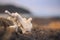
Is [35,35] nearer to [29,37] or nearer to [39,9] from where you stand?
[29,37]

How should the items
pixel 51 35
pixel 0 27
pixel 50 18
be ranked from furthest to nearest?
pixel 50 18 < pixel 51 35 < pixel 0 27

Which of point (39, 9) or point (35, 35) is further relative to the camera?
point (39, 9)

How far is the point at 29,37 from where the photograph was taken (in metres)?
0.42

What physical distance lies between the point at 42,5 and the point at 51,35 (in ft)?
1.23

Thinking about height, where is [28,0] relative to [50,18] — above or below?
above

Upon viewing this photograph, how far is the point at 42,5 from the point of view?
84 cm

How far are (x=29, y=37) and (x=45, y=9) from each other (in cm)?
44

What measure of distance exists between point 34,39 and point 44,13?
0.41m

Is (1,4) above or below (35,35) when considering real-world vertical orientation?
above

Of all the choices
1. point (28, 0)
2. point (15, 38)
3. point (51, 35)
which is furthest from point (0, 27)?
point (28, 0)

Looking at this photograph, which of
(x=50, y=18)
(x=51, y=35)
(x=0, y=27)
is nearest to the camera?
(x=0, y=27)

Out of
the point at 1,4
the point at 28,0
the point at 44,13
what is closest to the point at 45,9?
the point at 44,13

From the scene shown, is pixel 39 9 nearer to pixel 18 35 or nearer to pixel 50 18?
pixel 50 18

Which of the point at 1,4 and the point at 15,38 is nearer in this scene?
the point at 15,38
